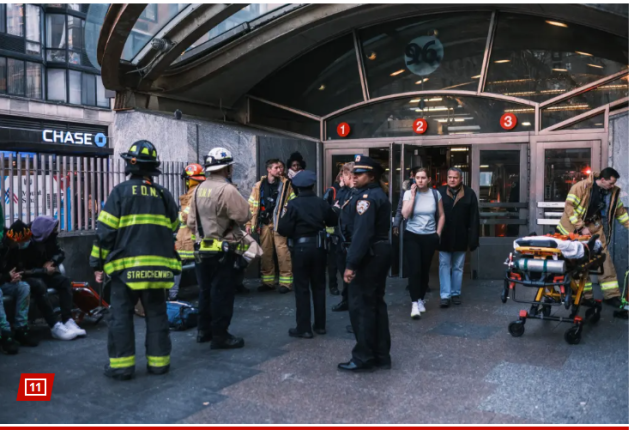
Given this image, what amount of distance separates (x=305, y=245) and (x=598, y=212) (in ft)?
12.2

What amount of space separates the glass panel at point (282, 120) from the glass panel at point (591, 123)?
477cm

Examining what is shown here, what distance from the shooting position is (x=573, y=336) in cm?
611

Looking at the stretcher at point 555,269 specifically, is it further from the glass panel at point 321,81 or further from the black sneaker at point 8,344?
the glass panel at point 321,81

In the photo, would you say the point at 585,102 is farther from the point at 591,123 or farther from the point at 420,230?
the point at 420,230

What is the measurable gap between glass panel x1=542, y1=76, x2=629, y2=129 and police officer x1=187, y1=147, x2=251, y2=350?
21.3 ft

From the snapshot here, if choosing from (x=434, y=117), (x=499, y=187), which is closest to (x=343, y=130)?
(x=434, y=117)

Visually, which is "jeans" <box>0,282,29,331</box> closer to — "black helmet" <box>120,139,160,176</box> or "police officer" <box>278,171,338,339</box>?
"black helmet" <box>120,139,160,176</box>

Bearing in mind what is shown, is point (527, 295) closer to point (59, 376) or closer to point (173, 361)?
point (173, 361)

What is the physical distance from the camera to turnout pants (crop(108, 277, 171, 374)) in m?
5.12

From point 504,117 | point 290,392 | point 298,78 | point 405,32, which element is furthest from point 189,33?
point 290,392

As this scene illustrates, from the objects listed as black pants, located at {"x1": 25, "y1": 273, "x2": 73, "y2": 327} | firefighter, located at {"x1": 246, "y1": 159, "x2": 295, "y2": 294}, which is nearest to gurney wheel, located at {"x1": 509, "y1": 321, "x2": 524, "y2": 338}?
firefighter, located at {"x1": 246, "y1": 159, "x2": 295, "y2": 294}

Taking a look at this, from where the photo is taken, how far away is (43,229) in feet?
21.7

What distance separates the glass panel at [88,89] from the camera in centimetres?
3133

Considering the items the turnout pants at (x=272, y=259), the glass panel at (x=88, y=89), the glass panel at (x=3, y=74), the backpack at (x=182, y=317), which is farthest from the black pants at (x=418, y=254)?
the glass panel at (x=88, y=89)
